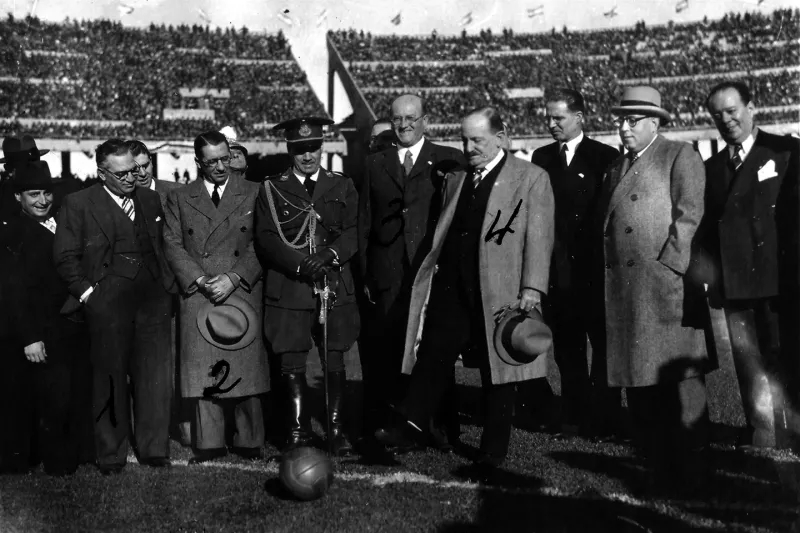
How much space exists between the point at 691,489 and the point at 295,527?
7.42ft

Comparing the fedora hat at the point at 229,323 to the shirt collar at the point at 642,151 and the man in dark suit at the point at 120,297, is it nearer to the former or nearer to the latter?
the man in dark suit at the point at 120,297

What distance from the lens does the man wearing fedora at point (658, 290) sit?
6.23m

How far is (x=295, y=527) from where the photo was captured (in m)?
5.21

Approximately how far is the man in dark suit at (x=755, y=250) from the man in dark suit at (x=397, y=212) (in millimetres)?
1814

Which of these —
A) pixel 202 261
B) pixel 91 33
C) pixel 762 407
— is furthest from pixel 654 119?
pixel 91 33

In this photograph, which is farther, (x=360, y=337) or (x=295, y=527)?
(x=360, y=337)

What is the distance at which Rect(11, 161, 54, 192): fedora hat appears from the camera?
22.6ft

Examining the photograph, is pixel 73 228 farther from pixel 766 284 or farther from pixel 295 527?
pixel 766 284

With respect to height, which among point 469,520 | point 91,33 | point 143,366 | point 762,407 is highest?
point 91,33

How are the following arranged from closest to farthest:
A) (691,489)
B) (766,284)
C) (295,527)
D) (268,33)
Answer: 1. (295,527)
2. (691,489)
3. (766,284)
4. (268,33)

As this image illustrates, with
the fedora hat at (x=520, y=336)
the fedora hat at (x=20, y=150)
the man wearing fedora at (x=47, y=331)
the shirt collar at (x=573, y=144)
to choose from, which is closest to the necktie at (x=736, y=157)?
the shirt collar at (x=573, y=144)

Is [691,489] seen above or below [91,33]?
below

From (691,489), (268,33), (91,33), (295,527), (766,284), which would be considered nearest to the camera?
(295,527)

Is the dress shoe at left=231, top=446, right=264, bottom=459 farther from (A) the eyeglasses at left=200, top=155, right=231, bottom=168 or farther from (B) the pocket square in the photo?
(B) the pocket square
